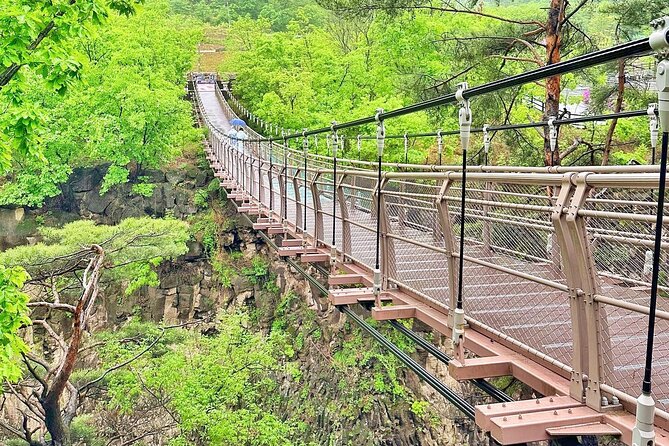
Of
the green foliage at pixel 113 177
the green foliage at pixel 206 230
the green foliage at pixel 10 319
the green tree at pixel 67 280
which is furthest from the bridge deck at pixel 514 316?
the green foliage at pixel 206 230

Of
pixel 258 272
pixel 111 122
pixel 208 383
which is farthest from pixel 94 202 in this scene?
pixel 208 383

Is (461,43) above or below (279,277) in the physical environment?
above

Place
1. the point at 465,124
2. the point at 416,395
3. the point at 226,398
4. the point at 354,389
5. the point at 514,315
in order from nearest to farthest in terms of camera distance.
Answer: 1. the point at 465,124
2. the point at 514,315
3. the point at 226,398
4. the point at 416,395
5. the point at 354,389

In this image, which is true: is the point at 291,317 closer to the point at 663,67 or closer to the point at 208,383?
the point at 208,383

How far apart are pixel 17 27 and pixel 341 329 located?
426 inches

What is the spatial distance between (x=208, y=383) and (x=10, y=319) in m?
6.81

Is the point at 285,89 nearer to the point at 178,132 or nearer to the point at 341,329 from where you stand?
the point at 178,132

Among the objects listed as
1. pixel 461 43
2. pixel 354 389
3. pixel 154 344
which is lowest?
pixel 354 389

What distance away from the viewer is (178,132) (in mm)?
17406

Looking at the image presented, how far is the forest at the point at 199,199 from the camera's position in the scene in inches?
256

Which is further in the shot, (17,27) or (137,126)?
(137,126)

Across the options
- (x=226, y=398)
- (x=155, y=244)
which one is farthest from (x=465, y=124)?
(x=155, y=244)

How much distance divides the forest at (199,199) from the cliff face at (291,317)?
0.05m

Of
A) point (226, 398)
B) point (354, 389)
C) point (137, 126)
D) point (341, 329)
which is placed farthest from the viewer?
point (137, 126)
